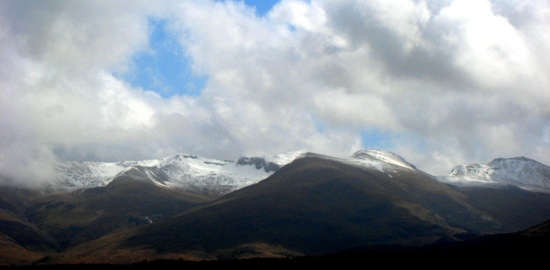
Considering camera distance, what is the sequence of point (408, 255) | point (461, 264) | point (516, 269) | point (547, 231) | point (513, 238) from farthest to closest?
point (513, 238)
point (547, 231)
point (408, 255)
point (461, 264)
point (516, 269)

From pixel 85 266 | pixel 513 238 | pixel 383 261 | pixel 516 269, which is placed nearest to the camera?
pixel 516 269

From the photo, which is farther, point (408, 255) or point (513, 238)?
point (513, 238)

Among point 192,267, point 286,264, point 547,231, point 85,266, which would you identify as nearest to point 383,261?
point 286,264

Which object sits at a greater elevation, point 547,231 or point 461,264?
point 547,231

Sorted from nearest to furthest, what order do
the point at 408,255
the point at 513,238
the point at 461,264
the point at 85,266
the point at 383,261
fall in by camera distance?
1. the point at 461,264
2. the point at 383,261
3. the point at 408,255
4. the point at 85,266
5. the point at 513,238

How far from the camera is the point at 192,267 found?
139250 millimetres

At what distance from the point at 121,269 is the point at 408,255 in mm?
67441

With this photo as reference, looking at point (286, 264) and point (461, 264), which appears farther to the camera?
point (286, 264)

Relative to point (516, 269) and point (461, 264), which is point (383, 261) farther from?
point (516, 269)

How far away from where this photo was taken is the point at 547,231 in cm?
15900

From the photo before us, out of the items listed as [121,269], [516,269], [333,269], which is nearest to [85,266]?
[121,269]

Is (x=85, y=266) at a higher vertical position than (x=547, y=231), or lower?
lower

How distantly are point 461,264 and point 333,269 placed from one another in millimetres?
26428

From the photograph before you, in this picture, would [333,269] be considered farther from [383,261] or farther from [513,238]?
[513,238]
